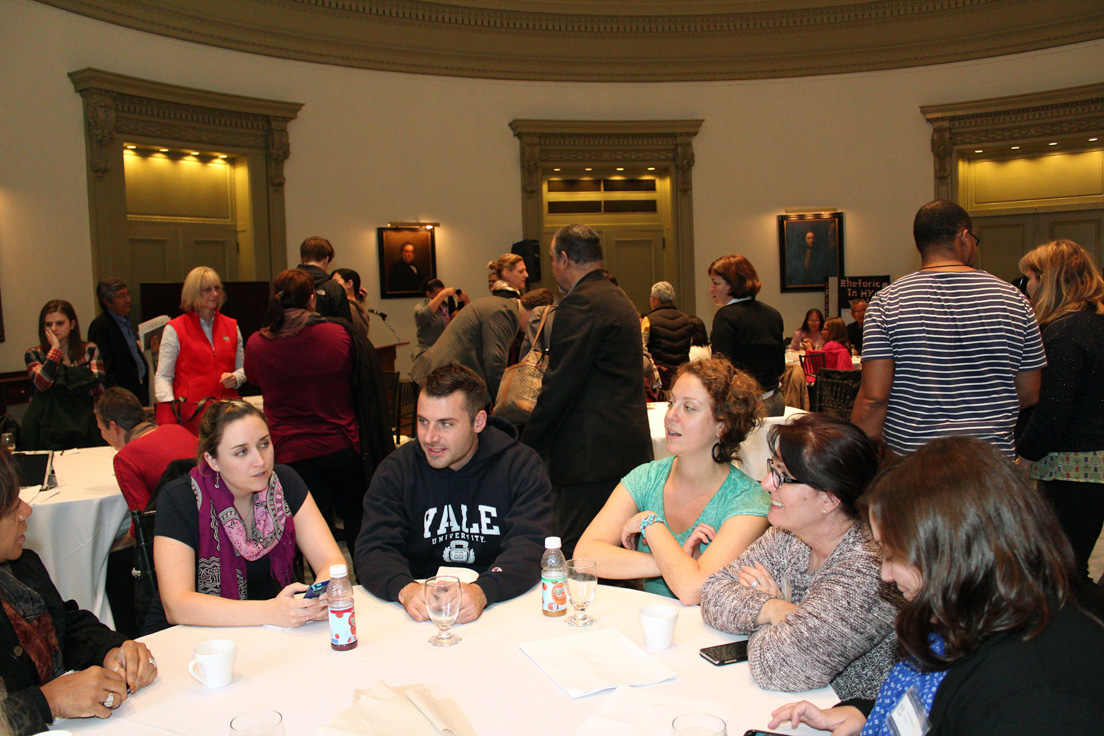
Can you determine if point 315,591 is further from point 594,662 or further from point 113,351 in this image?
point 113,351

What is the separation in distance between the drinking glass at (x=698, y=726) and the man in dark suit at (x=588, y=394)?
2.19m

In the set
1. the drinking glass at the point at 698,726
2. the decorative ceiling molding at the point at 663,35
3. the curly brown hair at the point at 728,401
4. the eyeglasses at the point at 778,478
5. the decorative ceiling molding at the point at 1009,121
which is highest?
the decorative ceiling molding at the point at 663,35

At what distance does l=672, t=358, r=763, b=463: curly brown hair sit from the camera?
256cm

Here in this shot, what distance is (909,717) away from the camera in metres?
1.35

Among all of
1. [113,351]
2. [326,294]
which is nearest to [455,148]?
[113,351]

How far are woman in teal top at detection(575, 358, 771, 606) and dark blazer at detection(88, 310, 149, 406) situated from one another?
482 cm

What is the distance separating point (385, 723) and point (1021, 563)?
110 cm

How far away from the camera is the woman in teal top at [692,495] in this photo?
2.39m

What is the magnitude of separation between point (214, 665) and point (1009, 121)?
36.1 feet

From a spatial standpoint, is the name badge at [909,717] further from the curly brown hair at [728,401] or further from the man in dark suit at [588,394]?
the man in dark suit at [588,394]

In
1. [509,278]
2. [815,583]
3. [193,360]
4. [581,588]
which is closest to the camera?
[815,583]

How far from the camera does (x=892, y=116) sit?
34.6 feet

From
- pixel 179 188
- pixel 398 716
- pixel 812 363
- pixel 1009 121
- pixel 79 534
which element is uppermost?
pixel 1009 121

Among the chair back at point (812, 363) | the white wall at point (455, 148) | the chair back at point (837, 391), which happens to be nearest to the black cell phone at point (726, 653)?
the chair back at point (837, 391)
